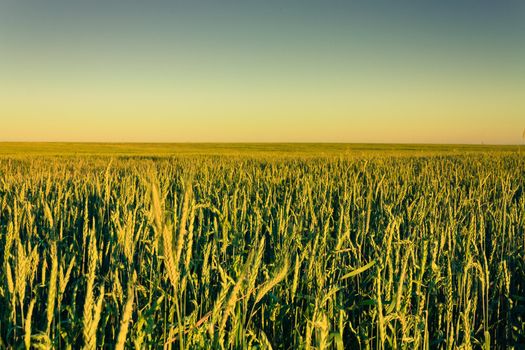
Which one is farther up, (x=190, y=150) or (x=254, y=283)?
(x=190, y=150)

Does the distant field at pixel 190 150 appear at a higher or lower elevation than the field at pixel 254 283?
higher

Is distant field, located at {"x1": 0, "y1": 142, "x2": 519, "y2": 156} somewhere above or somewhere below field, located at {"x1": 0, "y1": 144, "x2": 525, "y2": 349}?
above

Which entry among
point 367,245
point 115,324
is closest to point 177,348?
point 115,324

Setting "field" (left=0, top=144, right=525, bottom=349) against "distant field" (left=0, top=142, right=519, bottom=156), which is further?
"distant field" (left=0, top=142, right=519, bottom=156)

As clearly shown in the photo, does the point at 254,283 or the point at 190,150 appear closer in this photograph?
the point at 254,283

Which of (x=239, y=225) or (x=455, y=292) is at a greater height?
(x=239, y=225)

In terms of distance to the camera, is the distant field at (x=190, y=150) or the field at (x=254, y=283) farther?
the distant field at (x=190, y=150)

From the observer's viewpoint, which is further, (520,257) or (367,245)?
(367,245)

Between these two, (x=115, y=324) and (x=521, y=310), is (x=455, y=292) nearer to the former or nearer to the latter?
(x=521, y=310)

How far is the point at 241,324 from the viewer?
125cm

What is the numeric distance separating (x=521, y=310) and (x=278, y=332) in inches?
48.9

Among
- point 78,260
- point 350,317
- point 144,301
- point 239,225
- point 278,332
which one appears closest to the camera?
point 278,332

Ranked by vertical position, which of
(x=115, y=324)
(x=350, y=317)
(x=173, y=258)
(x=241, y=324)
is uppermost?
(x=173, y=258)

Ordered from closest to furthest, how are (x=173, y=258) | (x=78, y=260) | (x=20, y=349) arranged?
(x=173, y=258)
(x=20, y=349)
(x=78, y=260)
